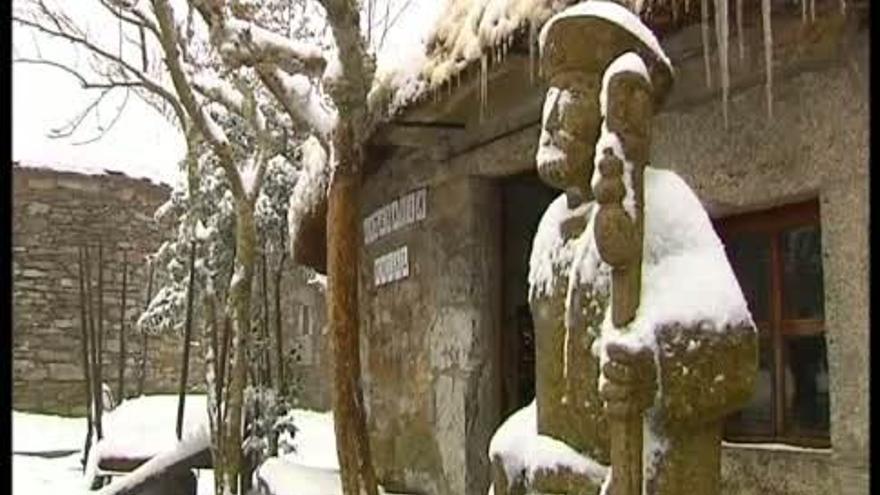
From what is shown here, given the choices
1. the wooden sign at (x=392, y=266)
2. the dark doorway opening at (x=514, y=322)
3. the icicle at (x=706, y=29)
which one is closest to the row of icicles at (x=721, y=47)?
the icicle at (x=706, y=29)

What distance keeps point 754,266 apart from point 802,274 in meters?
0.22

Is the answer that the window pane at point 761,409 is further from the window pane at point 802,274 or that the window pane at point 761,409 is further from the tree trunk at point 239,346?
the tree trunk at point 239,346

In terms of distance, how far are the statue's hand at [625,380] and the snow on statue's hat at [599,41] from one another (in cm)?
59

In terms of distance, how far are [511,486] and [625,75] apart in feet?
3.26

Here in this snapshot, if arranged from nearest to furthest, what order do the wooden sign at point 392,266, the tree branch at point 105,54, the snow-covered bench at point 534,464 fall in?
1. the snow-covered bench at point 534,464
2. the wooden sign at point 392,266
3. the tree branch at point 105,54

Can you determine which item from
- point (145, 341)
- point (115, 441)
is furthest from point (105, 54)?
point (145, 341)

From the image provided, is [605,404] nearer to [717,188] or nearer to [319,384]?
[717,188]

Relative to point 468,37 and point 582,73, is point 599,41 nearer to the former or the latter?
point 582,73

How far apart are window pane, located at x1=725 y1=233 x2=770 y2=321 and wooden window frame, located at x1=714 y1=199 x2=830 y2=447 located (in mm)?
22

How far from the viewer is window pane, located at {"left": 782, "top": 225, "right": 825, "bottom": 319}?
352 cm

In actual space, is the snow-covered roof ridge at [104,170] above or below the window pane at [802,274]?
above

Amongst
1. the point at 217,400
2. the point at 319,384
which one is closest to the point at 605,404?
the point at 217,400

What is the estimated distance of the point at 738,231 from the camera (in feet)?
12.5

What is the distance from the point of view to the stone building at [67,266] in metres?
11.4
